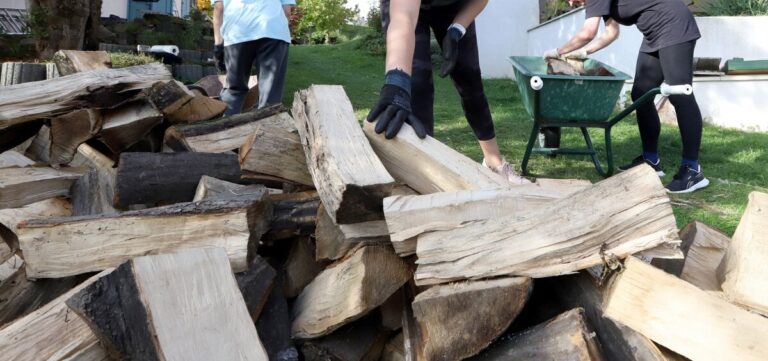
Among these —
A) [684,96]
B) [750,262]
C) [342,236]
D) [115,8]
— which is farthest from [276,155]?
[115,8]

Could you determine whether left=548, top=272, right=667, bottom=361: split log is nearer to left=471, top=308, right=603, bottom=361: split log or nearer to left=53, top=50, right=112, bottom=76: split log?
left=471, top=308, right=603, bottom=361: split log

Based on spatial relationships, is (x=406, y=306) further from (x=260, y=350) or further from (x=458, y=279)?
(x=260, y=350)

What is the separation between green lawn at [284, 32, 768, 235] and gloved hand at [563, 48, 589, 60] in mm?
838

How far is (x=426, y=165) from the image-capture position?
6.85 ft

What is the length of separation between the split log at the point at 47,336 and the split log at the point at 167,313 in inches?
3.5

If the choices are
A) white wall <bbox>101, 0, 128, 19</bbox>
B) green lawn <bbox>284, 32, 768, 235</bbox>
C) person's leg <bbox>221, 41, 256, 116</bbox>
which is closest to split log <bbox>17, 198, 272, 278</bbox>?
green lawn <bbox>284, 32, 768, 235</bbox>

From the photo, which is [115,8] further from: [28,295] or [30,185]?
[28,295]

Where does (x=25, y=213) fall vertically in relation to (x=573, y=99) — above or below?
below

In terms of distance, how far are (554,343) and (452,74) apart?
222 centimetres

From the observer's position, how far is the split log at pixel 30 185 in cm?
252

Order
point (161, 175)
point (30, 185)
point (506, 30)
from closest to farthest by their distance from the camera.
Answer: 1. point (161, 175)
2. point (30, 185)
3. point (506, 30)

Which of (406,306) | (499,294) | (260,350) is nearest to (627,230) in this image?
(499,294)

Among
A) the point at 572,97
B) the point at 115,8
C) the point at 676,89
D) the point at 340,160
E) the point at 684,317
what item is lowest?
the point at 684,317

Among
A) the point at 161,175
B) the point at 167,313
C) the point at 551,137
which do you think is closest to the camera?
the point at 167,313
